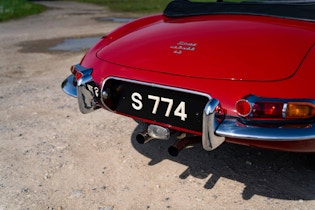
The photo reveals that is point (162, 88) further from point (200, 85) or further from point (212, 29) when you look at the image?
point (212, 29)

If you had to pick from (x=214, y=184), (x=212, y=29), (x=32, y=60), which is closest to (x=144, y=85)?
(x=212, y=29)

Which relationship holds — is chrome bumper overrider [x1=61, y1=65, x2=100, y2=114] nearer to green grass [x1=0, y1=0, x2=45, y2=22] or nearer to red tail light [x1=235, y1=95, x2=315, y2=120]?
red tail light [x1=235, y1=95, x2=315, y2=120]

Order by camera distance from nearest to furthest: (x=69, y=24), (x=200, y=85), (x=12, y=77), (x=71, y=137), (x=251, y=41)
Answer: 1. (x=200, y=85)
2. (x=251, y=41)
3. (x=71, y=137)
4. (x=12, y=77)
5. (x=69, y=24)

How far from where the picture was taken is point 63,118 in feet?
14.7

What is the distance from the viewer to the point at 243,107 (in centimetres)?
246

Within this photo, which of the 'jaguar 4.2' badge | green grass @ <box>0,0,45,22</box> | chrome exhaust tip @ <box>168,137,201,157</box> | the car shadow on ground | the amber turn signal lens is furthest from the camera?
green grass @ <box>0,0,45,22</box>

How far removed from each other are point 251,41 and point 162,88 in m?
0.69

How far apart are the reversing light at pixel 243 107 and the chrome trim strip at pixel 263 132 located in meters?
0.07

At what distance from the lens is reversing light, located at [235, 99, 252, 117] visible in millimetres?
2443

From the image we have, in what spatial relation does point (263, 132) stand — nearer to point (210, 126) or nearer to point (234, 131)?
point (234, 131)

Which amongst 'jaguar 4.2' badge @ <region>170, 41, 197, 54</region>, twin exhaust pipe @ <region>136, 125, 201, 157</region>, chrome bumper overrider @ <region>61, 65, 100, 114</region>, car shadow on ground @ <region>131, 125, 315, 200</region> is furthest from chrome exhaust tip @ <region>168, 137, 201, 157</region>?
chrome bumper overrider @ <region>61, 65, 100, 114</region>

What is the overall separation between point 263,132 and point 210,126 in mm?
311

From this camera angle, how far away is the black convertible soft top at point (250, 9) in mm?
3090

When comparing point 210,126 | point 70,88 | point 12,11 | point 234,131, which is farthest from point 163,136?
point 12,11
